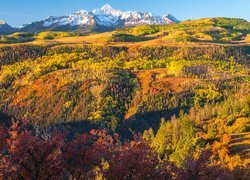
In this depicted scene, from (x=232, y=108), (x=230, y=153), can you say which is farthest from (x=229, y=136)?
(x=232, y=108)

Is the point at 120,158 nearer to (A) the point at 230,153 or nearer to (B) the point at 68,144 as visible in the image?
(B) the point at 68,144

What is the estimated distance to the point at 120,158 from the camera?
116 feet

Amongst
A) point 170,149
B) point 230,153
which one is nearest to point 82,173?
point 230,153

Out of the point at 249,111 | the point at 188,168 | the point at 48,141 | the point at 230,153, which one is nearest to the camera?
the point at 48,141

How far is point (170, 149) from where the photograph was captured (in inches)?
6304

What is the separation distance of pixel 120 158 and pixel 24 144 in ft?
27.2

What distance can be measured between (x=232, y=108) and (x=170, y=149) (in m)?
46.5

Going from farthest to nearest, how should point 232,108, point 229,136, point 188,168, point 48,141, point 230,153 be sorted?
point 232,108, point 229,136, point 230,153, point 188,168, point 48,141

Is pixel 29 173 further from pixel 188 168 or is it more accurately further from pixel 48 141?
pixel 188 168

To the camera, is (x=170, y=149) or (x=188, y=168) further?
(x=170, y=149)

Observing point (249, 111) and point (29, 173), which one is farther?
point (249, 111)

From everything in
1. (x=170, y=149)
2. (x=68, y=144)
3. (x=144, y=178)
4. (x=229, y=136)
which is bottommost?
(x=170, y=149)

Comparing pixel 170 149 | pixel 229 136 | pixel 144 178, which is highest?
pixel 144 178

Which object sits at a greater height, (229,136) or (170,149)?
(229,136)
